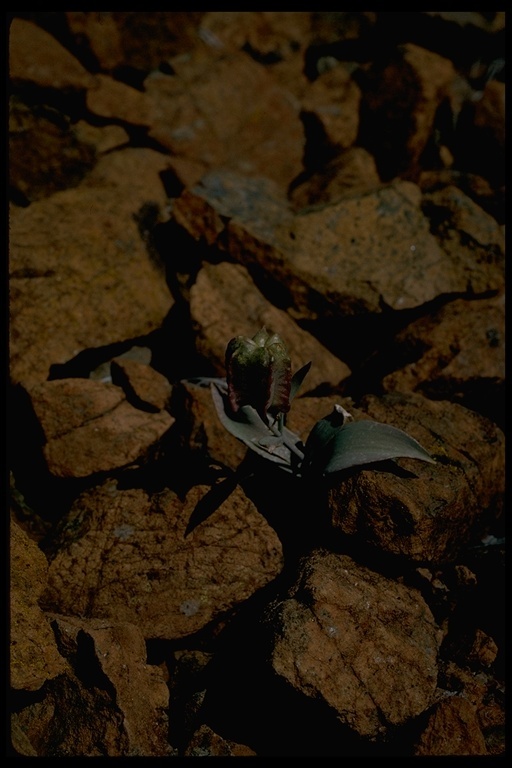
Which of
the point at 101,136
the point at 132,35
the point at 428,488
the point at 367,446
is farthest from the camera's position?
the point at 132,35

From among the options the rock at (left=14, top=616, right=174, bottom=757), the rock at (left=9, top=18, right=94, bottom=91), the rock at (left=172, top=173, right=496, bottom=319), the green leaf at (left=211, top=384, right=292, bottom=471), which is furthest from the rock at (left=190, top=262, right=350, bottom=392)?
the rock at (left=9, top=18, right=94, bottom=91)

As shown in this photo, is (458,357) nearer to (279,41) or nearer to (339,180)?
(339,180)

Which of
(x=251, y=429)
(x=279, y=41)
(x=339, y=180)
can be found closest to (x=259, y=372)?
(x=251, y=429)

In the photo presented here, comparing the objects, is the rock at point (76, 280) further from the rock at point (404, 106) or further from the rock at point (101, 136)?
the rock at point (404, 106)

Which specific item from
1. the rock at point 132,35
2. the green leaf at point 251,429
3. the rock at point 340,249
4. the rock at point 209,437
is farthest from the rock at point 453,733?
the rock at point 132,35

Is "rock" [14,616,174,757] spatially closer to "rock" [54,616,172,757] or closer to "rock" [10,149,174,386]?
"rock" [54,616,172,757]

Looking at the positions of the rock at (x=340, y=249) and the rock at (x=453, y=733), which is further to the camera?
the rock at (x=340, y=249)
